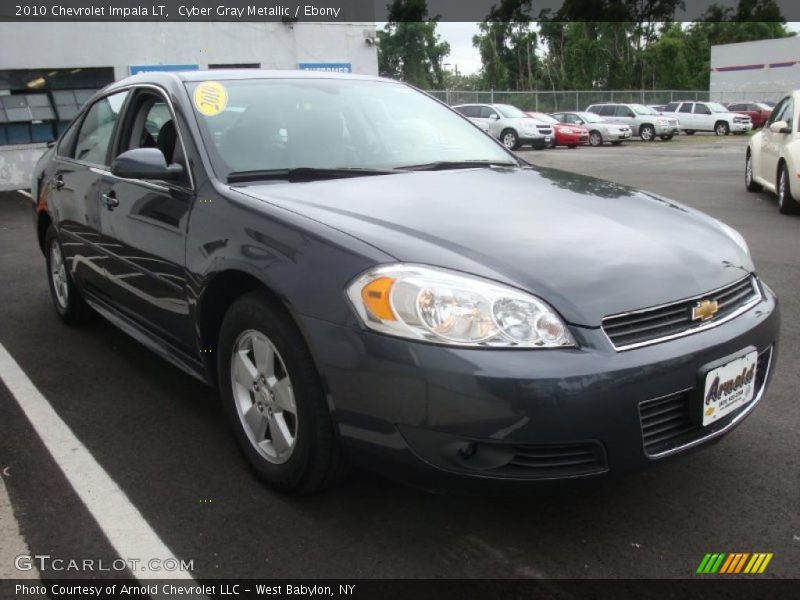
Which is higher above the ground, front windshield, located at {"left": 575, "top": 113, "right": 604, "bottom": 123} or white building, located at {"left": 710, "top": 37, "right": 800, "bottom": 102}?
white building, located at {"left": 710, "top": 37, "right": 800, "bottom": 102}

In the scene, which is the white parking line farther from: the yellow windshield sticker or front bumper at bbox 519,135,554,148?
front bumper at bbox 519,135,554,148

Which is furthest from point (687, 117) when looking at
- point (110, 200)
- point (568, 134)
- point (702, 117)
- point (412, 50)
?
point (412, 50)

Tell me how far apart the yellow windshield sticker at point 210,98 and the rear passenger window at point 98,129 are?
781 millimetres

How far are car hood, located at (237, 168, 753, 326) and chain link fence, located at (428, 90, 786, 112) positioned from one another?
96.5 feet

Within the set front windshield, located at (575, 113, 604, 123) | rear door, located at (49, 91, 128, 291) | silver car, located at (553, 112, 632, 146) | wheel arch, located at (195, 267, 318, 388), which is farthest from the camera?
front windshield, located at (575, 113, 604, 123)

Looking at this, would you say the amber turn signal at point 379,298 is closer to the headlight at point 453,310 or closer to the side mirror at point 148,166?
the headlight at point 453,310

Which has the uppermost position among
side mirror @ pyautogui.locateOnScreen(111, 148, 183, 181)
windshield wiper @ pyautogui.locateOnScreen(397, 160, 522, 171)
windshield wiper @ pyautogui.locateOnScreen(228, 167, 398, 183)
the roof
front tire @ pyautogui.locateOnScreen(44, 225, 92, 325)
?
the roof

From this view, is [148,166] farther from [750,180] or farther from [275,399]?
[750,180]

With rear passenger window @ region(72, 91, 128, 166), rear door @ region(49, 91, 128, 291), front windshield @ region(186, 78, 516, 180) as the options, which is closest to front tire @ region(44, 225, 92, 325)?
rear door @ region(49, 91, 128, 291)

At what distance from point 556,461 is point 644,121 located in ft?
100

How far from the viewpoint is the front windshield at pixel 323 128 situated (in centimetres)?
324

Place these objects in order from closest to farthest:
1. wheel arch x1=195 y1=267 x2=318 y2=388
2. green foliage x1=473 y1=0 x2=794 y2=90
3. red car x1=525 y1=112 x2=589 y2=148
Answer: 1. wheel arch x1=195 y1=267 x2=318 y2=388
2. red car x1=525 y1=112 x2=589 y2=148
3. green foliage x1=473 y1=0 x2=794 y2=90

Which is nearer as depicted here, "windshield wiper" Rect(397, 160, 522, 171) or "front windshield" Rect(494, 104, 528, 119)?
"windshield wiper" Rect(397, 160, 522, 171)

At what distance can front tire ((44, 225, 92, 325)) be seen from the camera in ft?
16.0
